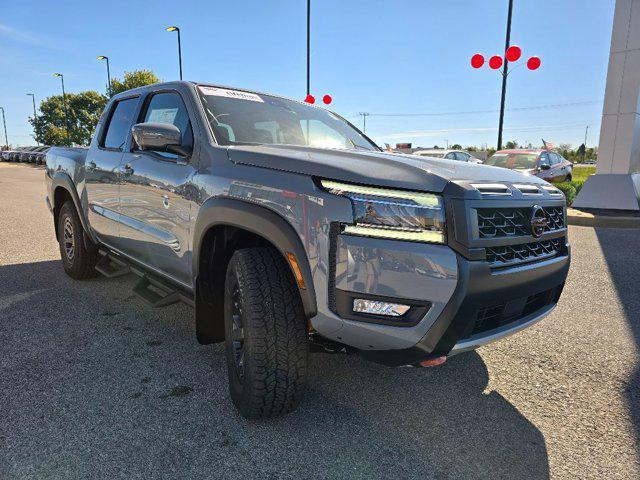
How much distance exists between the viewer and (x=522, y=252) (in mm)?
2180

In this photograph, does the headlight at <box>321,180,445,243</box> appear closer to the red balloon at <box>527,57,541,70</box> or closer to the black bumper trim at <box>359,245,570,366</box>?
the black bumper trim at <box>359,245,570,366</box>

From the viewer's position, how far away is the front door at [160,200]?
9.16ft

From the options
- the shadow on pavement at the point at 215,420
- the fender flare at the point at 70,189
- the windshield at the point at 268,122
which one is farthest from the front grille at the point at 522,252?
the fender flare at the point at 70,189

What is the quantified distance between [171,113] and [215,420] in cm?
204

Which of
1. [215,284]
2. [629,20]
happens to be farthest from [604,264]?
[629,20]

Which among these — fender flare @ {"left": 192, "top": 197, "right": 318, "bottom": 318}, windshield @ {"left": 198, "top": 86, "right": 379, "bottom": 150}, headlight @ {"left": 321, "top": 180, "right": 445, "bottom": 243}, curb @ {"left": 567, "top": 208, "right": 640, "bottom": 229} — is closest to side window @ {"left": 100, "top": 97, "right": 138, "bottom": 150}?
windshield @ {"left": 198, "top": 86, "right": 379, "bottom": 150}

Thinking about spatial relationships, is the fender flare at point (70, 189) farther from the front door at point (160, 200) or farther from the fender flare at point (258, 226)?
the fender flare at point (258, 226)

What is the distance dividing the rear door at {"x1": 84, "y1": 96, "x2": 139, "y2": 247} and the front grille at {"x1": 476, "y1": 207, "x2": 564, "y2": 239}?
2.76 m

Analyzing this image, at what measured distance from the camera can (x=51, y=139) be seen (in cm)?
6869

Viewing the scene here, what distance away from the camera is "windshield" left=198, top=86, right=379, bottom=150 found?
2881 mm

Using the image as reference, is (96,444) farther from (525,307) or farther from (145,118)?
(145,118)

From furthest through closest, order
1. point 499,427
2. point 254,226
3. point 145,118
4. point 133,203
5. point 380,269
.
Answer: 1. point 145,118
2. point 133,203
3. point 499,427
4. point 254,226
5. point 380,269

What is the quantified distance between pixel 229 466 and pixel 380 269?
107 cm

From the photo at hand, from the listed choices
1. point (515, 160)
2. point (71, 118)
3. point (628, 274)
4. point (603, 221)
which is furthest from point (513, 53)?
point (71, 118)
